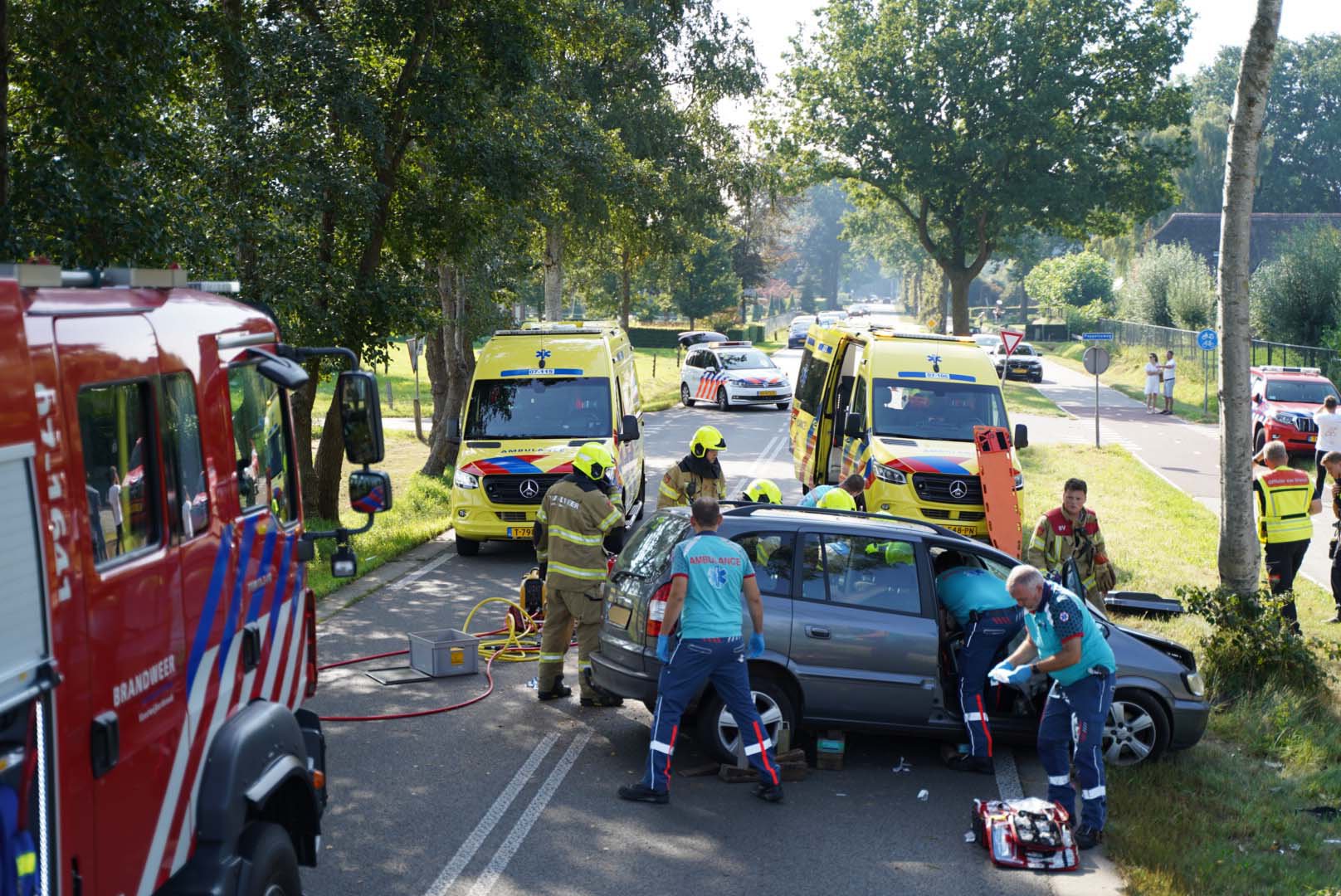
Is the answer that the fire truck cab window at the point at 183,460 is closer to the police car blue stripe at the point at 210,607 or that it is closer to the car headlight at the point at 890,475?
the police car blue stripe at the point at 210,607

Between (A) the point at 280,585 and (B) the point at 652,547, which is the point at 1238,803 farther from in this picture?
(A) the point at 280,585

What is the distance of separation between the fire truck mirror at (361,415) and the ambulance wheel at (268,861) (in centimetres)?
168

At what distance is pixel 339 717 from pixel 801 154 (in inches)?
1668

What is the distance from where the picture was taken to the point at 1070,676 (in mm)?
7414

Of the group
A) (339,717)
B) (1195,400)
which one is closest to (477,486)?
(339,717)

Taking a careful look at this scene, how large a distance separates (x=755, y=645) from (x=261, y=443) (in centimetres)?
346

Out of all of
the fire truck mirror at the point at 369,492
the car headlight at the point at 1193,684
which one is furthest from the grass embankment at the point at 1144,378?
the fire truck mirror at the point at 369,492

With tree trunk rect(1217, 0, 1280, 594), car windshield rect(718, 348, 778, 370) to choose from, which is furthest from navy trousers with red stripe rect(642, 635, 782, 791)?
car windshield rect(718, 348, 778, 370)

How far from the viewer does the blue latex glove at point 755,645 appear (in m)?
7.93

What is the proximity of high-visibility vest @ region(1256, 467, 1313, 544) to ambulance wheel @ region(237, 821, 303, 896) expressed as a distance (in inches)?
397

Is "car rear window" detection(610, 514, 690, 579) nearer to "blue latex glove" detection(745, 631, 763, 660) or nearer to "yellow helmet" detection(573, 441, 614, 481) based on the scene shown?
"yellow helmet" detection(573, 441, 614, 481)

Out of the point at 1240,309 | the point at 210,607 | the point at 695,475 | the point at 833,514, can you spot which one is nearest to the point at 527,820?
the point at 833,514

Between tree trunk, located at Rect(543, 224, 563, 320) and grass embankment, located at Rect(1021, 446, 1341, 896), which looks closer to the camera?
grass embankment, located at Rect(1021, 446, 1341, 896)

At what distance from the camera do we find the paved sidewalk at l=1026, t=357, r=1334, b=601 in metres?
19.5
